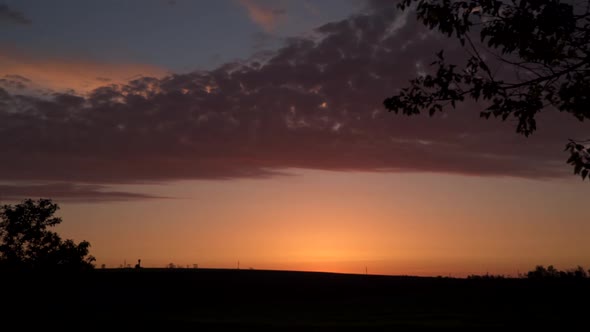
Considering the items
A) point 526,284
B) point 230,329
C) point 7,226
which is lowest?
point 230,329

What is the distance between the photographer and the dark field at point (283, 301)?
30.5m

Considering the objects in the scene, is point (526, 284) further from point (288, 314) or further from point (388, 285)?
point (288, 314)

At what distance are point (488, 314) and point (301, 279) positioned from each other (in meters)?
30.9

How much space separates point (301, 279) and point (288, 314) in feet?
84.9

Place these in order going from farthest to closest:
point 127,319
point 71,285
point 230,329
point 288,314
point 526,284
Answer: point 71,285, point 526,284, point 288,314, point 127,319, point 230,329

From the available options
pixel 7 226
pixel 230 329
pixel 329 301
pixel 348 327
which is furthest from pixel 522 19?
pixel 7 226

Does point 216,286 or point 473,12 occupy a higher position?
point 473,12

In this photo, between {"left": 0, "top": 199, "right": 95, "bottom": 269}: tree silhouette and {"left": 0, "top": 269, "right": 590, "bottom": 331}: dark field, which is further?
{"left": 0, "top": 199, "right": 95, "bottom": 269}: tree silhouette

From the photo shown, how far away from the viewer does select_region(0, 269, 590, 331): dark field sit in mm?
30531

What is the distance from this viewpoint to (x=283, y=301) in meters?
50.4

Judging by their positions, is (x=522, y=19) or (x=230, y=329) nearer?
(x=522, y=19)

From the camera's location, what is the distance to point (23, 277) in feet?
172

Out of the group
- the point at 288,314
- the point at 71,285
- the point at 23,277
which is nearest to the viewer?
the point at 288,314

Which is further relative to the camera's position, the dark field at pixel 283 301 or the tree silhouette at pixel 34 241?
the tree silhouette at pixel 34 241
